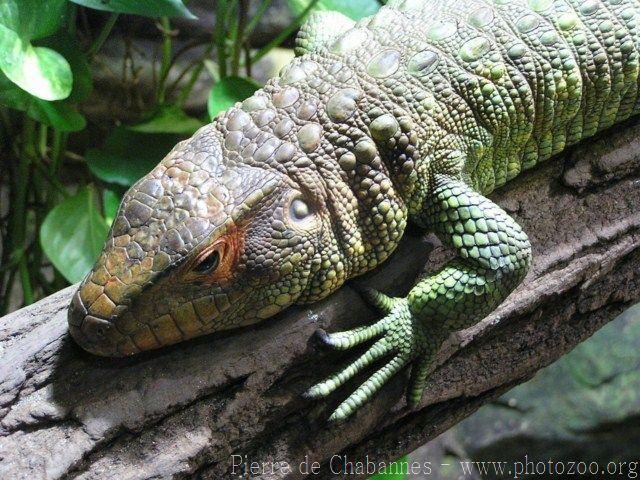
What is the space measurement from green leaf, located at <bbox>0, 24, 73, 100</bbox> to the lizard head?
0.78 m

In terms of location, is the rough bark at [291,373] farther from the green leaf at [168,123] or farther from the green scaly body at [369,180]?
the green leaf at [168,123]

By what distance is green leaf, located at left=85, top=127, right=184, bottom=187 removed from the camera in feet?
12.7

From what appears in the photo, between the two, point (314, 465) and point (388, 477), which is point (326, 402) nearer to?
point (314, 465)

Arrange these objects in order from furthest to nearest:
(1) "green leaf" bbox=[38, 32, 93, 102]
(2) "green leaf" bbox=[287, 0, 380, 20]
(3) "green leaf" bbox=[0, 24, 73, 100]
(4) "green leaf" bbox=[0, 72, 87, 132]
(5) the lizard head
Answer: (2) "green leaf" bbox=[287, 0, 380, 20] → (1) "green leaf" bbox=[38, 32, 93, 102] → (4) "green leaf" bbox=[0, 72, 87, 132] → (3) "green leaf" bbox=[0, 24, 73, 100] → (5) the lizard head

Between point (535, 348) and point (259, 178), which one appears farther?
point (535, 348)

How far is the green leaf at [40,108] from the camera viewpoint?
317 cm

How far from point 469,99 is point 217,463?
64.1 inches

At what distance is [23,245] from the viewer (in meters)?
4.23

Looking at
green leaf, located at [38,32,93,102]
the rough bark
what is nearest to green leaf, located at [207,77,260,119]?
green leaf, located at [38,32,93,102]

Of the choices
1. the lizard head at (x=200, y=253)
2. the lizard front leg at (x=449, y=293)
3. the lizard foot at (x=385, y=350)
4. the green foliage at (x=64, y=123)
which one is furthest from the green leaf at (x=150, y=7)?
the lizard foot at (x=385, y=350)

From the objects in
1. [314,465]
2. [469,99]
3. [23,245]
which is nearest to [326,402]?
[314,465]

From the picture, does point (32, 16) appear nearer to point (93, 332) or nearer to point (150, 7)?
point (150, 7)

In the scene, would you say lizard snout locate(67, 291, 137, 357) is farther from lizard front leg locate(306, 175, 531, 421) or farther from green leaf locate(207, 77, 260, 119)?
green leaf locate(207, 77, 260, 119)

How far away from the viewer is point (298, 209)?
94.8 inches
